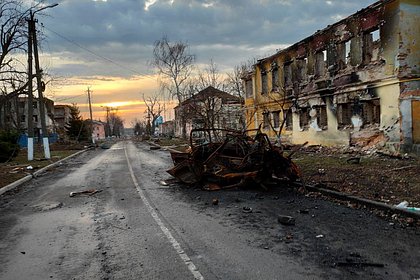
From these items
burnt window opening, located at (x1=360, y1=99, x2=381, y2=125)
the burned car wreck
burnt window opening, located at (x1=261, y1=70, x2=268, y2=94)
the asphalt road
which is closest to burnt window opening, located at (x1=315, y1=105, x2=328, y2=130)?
burnt window opening, located at (x1=360, y1=99, x2=381, y2=125)

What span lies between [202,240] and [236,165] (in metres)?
5.33

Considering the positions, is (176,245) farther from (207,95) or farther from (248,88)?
(207,95)

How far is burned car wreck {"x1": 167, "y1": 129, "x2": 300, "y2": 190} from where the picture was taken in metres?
10.6

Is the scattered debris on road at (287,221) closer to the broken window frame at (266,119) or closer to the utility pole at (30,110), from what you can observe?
the utility pole at (30,110)

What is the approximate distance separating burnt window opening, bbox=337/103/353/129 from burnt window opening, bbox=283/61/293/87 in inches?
226

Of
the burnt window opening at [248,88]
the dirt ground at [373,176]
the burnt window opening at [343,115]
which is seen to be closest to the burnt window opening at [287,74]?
the burnt window opening at [343,115]

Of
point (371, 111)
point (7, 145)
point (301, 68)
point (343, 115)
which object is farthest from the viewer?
point (301, 68)

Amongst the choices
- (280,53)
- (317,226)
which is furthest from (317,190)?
(280,53)

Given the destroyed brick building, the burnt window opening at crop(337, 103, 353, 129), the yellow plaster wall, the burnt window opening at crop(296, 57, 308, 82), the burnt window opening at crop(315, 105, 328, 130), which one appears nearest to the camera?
the destroyed brick building

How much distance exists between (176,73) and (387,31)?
37.9 m

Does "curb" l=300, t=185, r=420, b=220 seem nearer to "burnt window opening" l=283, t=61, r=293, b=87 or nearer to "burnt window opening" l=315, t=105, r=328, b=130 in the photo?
"burnt window opening" l=315, t=105, r=328, b=130

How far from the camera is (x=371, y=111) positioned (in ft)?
57.6

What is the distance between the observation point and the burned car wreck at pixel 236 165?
34.9 ft

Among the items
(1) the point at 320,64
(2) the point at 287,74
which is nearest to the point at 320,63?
(1) the point at 320,64
